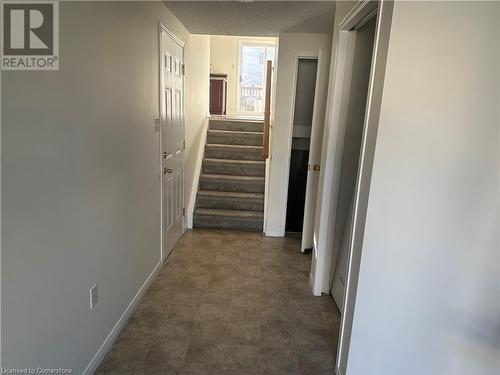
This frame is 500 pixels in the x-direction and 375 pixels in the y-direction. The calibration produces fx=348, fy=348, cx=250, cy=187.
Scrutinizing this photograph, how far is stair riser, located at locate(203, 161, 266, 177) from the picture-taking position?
15.9 feet

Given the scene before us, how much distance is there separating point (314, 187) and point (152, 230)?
5.52 feet

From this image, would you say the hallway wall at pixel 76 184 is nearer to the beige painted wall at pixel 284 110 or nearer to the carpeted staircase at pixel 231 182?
the beige painted wall at pixel 284 110

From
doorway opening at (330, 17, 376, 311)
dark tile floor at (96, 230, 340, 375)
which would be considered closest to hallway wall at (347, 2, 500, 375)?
dark tile floor at (96, 230, 340, 375)

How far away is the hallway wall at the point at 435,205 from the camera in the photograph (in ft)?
4.84

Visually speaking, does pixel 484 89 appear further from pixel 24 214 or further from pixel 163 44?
pixel 163 44

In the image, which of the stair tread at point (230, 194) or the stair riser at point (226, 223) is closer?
the stair riser at point (226, 223)

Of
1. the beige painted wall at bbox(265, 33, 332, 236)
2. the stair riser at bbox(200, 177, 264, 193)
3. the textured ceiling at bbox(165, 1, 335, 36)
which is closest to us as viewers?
the textured ceiling at bbox(165, 1, 335, 36)

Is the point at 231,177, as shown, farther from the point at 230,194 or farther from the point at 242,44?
the point at 242,44

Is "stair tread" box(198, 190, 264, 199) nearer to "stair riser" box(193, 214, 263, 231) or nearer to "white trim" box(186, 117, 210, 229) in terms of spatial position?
"white trim" box(186, 117, 210, 229)

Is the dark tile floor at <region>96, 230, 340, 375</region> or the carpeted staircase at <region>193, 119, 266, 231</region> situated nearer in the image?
the dark tile floor at <region>96, 230, 340, 375</region>

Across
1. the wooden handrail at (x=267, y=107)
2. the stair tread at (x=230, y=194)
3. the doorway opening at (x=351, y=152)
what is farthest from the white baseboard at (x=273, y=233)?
the doorway opening at (x=351, y=152)

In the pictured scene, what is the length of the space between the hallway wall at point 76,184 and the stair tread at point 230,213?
1784 mm

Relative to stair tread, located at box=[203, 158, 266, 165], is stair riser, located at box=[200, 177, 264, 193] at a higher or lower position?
lower

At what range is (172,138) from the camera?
133 inches
